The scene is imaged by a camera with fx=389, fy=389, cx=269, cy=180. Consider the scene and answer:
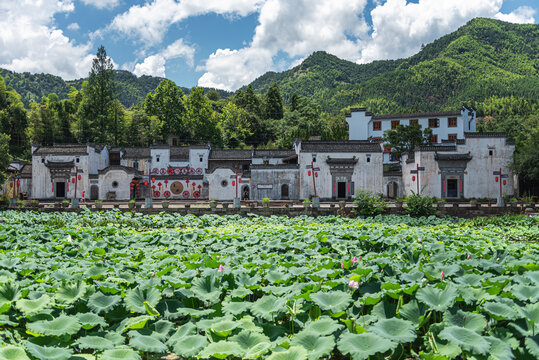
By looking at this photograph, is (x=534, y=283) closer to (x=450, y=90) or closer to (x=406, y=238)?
(x=406, y=238)

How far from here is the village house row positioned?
32.5 metres

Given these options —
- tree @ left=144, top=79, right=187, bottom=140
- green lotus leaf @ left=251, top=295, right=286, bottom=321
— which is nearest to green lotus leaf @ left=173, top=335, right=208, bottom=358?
green lotus leaf @ left=251, top=295, right=286, bottom=321

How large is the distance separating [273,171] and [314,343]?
31.3m

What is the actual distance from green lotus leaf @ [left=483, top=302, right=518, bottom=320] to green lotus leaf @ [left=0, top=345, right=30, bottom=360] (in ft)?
12.2

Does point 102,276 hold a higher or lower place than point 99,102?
lower

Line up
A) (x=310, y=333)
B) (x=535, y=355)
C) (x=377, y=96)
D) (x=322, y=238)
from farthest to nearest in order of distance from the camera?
(x=377, y=96) < (x=322, y=238) < (x=310, y=333) < (x=535, y=355)

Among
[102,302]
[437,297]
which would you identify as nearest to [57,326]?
[102,302]

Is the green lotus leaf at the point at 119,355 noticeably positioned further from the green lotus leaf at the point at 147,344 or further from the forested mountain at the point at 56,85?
the forested mountain at the point at 56,85

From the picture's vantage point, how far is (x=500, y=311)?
3.41 metres

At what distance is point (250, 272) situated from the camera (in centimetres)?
520

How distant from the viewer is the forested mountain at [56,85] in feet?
343

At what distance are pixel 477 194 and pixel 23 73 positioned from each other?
133 meters

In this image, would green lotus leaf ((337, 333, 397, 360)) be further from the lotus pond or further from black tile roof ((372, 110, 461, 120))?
black tile roof ((372, 110, 461, 120))

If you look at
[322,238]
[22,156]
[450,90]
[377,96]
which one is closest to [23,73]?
[22,156]
